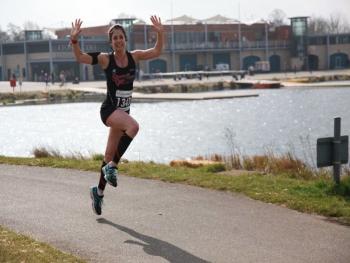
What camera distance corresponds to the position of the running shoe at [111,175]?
23.5 feet

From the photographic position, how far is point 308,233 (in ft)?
20.9

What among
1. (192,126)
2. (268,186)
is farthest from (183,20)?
(268,186)

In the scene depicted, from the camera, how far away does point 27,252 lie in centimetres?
566

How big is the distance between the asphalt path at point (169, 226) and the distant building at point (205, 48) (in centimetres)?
8599

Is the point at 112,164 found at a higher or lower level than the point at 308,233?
higher

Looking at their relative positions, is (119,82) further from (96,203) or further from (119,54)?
(96,203)

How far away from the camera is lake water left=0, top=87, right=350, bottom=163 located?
2658 cm

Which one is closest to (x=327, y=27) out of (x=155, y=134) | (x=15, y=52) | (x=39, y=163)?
(x=15, y=52)

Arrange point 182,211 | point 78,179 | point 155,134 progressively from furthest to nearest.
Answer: point 155,134
point 78,179
point 182,211

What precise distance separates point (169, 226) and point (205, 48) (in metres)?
97.7

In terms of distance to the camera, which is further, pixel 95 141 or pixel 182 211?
pixel 95 141

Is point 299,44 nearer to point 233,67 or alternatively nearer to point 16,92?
point 233,67

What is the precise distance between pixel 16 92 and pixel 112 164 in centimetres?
5889

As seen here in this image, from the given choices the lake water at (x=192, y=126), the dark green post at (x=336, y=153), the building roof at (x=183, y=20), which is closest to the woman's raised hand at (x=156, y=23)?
the dark green post at (x=336, y=153)
